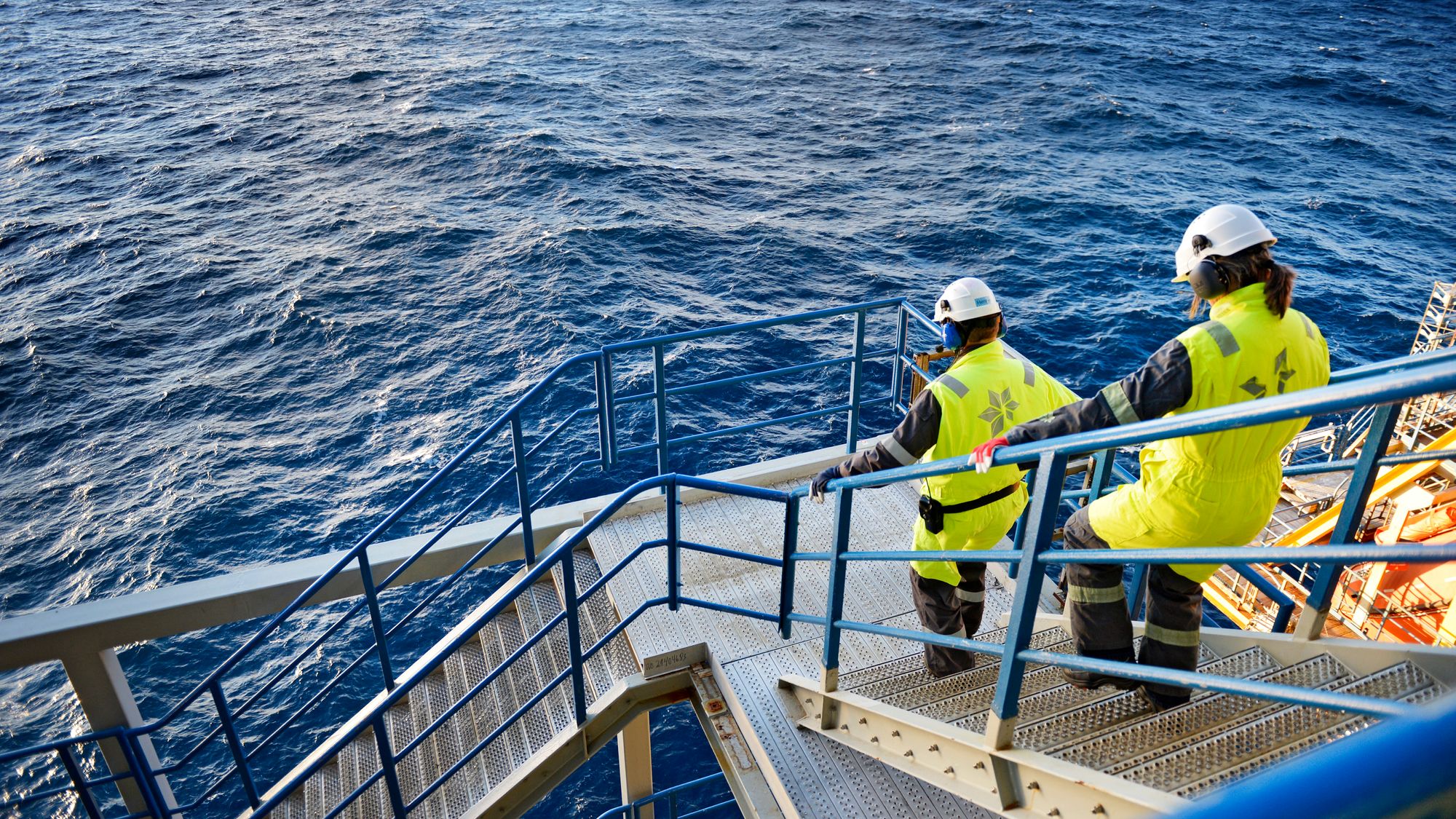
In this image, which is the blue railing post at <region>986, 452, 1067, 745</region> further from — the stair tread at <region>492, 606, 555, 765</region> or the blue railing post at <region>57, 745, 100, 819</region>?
the blue railing post at <region>57, 745, 100, 819</region>

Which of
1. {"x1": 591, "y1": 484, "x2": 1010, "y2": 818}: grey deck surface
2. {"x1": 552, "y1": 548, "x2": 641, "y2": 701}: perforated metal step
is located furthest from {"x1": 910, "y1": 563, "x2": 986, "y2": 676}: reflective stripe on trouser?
{"x1": 552, "y1": 548, "x2": 641, "y2": 701}: perforated metal step

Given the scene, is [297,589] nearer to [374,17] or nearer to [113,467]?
[113,467]

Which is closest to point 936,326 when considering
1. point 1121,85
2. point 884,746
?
point 884,746

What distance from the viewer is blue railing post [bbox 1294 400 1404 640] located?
332 centimetres

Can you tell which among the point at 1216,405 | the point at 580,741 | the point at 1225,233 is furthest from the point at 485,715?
the point at 1225,233

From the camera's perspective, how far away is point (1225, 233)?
3555 mm

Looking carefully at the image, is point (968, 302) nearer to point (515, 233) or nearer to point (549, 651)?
point (549, 651)

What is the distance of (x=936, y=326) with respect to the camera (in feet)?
17.1

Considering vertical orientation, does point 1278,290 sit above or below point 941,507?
above

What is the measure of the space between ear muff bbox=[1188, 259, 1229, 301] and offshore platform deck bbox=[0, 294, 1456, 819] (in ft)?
2.15

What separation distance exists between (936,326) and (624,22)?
46.0m

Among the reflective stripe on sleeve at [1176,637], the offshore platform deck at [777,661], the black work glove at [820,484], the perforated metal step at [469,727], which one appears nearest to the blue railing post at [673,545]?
the offshore platform deck at [777,661]

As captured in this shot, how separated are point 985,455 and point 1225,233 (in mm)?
1250

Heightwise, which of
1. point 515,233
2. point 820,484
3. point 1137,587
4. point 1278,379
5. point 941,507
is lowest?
point 515,233
